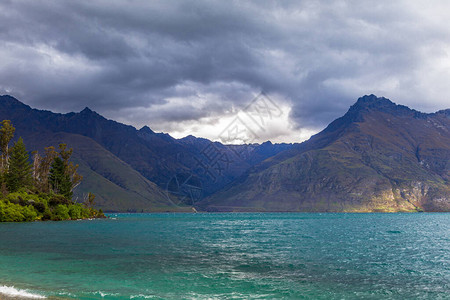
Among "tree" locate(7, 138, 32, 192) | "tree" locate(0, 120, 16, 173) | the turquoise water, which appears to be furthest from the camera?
"tree" locate(0, 120, 16, 173)

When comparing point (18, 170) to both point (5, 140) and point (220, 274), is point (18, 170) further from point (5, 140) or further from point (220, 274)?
point (220, 274)

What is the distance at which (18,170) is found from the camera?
16400cm

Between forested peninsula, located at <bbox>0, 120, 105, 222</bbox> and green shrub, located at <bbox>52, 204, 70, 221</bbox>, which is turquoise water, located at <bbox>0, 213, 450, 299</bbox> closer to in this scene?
forested peninsula, located at <bbox>0, 120, 105, 222</bbox>

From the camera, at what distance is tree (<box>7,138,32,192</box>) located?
162 metres

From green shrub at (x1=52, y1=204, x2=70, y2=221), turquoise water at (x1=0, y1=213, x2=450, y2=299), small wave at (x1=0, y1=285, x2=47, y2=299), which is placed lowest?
green shrub at (x1=52, y1=204, x2=70, y2=221)

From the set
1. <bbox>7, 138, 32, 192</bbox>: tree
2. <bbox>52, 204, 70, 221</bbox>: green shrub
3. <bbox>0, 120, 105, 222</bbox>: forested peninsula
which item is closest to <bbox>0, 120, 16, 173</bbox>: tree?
<bbox>0, 120, 105, 222</bbox>: forested peninsula

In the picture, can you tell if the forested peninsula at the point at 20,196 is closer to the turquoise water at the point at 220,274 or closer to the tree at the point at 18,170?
the tree at the point at 18,170

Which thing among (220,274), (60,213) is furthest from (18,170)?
(220,274)

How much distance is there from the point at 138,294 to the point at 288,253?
3577 cm

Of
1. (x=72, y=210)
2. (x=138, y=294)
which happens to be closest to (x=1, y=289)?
Answer: (x=138, y=294)

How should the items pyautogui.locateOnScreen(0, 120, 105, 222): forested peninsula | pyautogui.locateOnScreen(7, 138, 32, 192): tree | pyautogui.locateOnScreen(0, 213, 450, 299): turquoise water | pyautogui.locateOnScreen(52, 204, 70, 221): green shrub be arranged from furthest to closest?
pyautogui.locateOnScreen(52, 204, 70, 221): green shrub → pyautogui.locateOnScreen(7, 138, 32, 192): tree → pyautogui.locateOnScreen(0, 120, 105, 222): forested peninsula → pyautogui.locateOnScreen(0, 213, 450, 299): turquoise water

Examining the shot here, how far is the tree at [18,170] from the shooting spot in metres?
162

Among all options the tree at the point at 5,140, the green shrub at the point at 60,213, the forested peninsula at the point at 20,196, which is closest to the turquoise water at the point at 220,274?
the forested peninsula at the point at 20,196

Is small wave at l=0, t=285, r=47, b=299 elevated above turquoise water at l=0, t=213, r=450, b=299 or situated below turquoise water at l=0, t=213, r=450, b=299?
above
